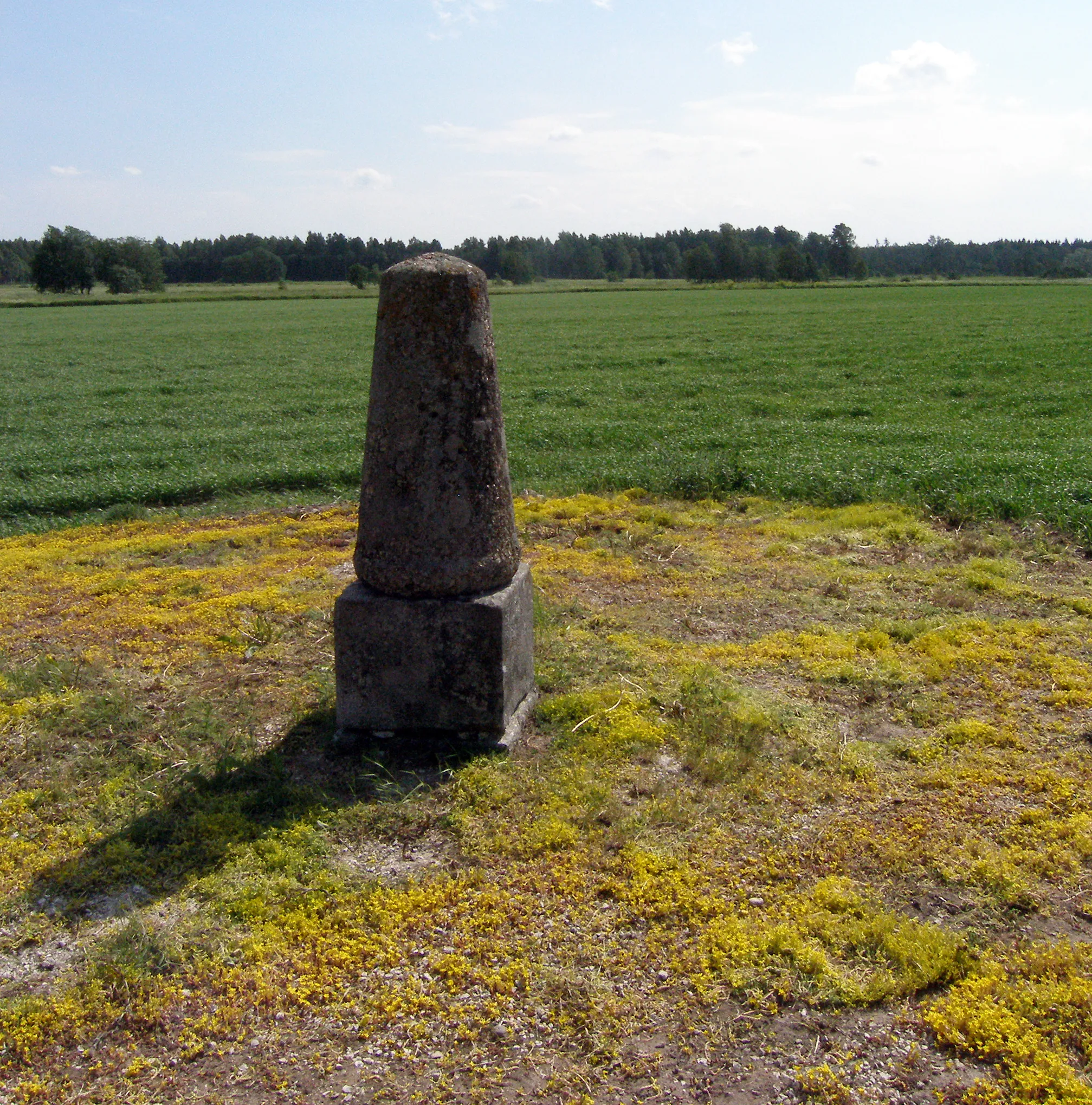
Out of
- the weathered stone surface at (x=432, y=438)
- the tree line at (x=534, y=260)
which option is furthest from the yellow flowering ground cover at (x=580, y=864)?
the tree line at (x=534, y=260)

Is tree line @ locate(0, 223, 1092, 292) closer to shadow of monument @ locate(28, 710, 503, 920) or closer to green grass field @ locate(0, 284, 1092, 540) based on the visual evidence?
green grass field @ locate(0, 284, 1092, 540)

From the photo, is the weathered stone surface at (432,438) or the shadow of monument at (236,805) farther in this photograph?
the weathered stone surface at (432,438)

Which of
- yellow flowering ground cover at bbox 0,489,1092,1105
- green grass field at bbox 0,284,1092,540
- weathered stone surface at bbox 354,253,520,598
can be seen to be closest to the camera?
yellow flowering ground cover at bbox 0,489,1092,1105

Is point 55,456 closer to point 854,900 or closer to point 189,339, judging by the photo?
point 854,900

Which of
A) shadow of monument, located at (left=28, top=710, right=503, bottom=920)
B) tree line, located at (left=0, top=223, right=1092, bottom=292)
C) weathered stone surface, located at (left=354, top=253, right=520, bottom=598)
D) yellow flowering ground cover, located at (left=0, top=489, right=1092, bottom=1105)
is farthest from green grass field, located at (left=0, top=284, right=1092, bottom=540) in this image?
tree line, located at (left=0, top=223, right=1092, bottom=292)

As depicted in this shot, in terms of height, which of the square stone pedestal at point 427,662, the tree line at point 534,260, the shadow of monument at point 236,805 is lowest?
the shadow of monument at point 236,805

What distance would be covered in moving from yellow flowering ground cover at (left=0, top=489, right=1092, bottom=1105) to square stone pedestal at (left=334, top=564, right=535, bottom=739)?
210mm

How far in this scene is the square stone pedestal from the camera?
5.32 meters

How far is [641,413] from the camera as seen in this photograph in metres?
18.4

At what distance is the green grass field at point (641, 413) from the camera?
40.0ft

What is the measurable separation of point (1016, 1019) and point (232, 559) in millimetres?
8009

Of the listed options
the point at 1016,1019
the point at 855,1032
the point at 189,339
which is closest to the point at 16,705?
the point at 855,1032

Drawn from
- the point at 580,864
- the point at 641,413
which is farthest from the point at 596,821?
the point at 641,413

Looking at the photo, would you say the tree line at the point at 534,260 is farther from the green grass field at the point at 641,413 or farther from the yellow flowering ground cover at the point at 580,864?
the yellow flowering ground cover at the point at 580,864
